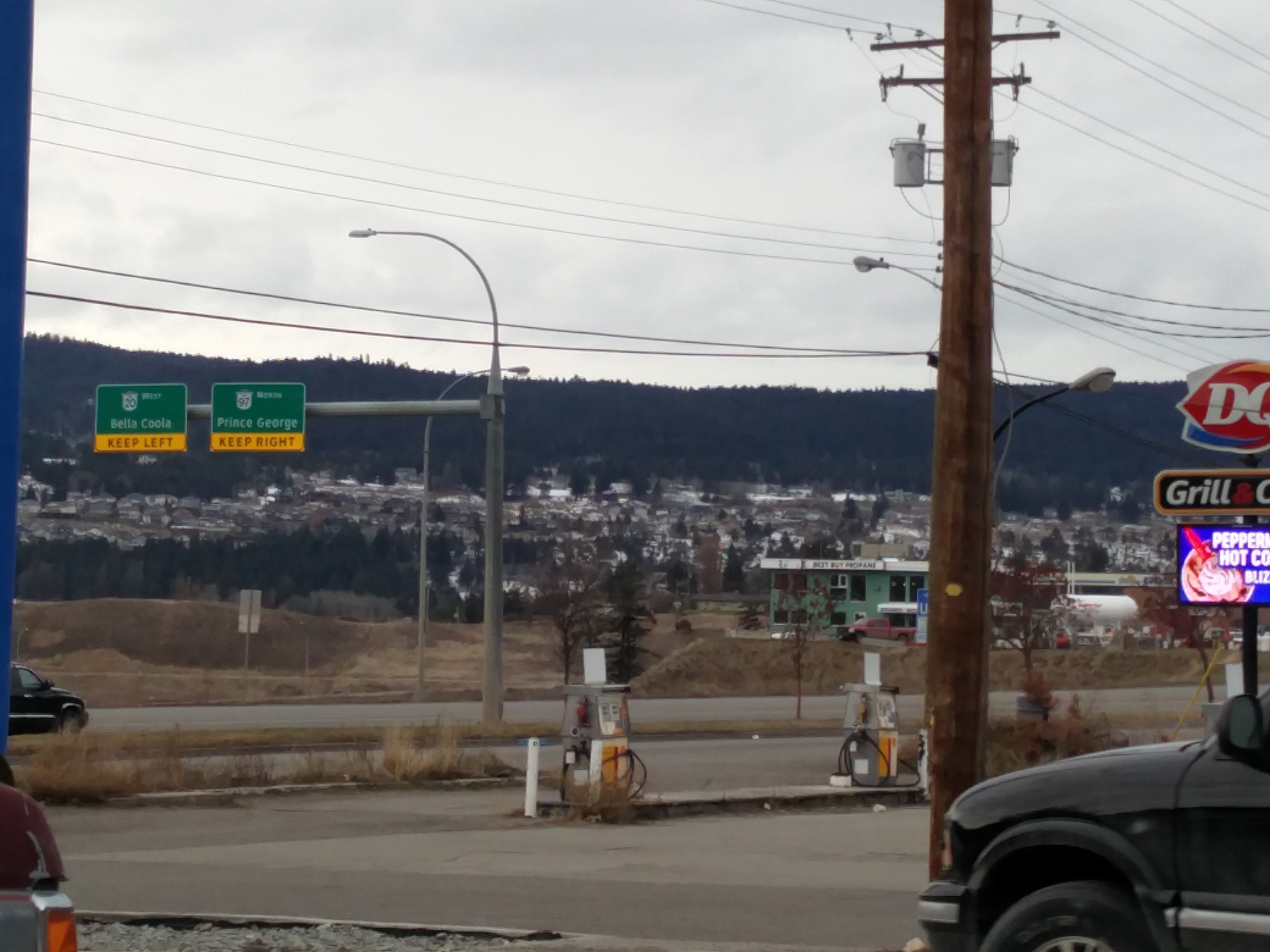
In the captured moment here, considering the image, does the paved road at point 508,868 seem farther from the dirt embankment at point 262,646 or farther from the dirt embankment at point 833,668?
the dirt embankment at point 262,646

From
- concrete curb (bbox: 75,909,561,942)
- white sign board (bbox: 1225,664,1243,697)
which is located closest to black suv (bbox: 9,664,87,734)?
white sign board (bbox: 1225,664,1243,697)

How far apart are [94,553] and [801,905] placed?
14209cm

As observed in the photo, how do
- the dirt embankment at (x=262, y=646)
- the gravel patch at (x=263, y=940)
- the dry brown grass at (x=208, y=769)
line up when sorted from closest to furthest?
the gravel patch at (x=263, y=940) → the dry brown grass at (x=208, y=769) → the dirt embankment at (x=262, y=646)

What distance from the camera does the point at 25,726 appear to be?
29.0 m

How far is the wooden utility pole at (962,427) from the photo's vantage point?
31.9 ft

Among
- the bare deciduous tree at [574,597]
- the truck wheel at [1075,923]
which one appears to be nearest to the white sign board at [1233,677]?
the truck wheel at [1075,923]

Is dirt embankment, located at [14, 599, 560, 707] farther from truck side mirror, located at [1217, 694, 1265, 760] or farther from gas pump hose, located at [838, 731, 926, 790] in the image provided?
truck side mirror, located at [1217, 694, 1265, 760]

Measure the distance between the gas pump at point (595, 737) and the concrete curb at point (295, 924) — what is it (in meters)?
7.50

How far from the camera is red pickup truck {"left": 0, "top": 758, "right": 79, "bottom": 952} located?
388cm

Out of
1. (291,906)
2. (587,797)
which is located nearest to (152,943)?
(291,906)

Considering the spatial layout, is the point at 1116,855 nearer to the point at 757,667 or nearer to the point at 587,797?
the point at 587,797

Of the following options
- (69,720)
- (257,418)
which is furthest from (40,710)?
(257,418)

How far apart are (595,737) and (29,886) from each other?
14.2 m

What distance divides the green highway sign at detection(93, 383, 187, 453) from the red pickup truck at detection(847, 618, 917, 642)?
60.0 meters
